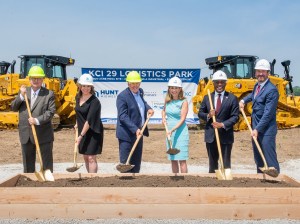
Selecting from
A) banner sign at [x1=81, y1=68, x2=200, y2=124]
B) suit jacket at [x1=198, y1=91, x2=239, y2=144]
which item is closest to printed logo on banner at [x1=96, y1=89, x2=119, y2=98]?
banner sign at [x1=81, y1=68, x2=200, y2=124]

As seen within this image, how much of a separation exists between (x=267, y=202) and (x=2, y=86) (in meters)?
15.3

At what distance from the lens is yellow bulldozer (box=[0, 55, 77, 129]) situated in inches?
695

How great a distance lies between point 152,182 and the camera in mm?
5789

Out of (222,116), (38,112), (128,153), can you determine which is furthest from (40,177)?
(222,116)

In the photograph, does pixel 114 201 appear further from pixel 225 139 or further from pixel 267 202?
pixel 225 139

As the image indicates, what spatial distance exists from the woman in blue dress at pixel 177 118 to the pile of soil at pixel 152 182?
0.53 metres

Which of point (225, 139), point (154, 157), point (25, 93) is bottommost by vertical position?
point (154, 157)

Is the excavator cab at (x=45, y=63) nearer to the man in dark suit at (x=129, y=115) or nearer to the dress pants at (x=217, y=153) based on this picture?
the man in dark suit at (x=129, y=115)

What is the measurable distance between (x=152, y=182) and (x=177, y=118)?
1184mm

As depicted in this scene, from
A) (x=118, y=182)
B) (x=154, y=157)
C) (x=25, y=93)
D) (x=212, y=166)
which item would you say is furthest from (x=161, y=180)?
(x=154, y=157)

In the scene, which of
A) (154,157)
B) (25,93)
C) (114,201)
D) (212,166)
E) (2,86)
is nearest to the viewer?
(114,201)

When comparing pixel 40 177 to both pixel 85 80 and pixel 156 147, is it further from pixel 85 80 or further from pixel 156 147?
pixel 156 147

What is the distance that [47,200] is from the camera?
16.1ft

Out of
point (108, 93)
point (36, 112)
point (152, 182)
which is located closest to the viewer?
point (152, 182)
